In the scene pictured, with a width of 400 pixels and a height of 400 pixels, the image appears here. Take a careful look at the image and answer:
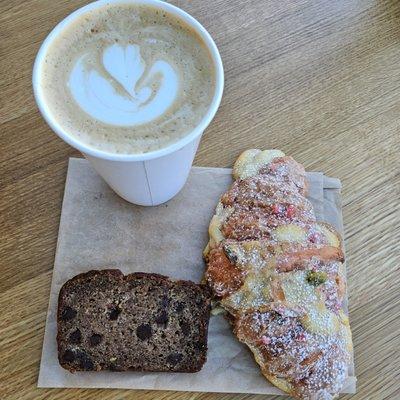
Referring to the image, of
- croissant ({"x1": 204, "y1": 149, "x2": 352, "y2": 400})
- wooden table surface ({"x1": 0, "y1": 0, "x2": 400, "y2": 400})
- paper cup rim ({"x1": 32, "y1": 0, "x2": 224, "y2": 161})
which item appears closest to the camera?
paper cup rim ({"x1": 32, "y1": 0, "x2": 224, "y2": 161})

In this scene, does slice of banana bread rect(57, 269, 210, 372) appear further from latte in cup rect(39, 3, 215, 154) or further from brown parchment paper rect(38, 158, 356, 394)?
latte in cup rect(39, 3, 215, 154)

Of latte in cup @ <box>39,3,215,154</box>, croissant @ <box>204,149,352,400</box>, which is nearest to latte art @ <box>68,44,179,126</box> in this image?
latte in cup @ <box>39,3,215,154</box>

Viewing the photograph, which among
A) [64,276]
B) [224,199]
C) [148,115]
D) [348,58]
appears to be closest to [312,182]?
[224,199]

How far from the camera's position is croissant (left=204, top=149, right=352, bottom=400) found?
1079 mm

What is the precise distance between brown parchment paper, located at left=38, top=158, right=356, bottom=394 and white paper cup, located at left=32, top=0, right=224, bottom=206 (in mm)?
98

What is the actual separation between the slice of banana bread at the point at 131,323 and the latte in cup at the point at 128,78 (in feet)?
1.15

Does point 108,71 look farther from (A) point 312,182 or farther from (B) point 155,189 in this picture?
(A) point 312,182

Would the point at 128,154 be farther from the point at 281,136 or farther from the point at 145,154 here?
the point at 281,136

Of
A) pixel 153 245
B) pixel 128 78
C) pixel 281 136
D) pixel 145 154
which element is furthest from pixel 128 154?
pixel 281 136

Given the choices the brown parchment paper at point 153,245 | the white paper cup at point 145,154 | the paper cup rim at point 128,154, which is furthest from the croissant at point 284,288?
the paper cup rim at point 128,154

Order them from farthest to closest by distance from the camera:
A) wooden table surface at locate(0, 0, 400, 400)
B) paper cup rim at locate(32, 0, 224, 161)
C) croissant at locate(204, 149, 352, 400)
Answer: wooden table surface at locate(0, 0, 400, 400) → croissant at locate(204, 149, 352, 400) → paper cup rim at locate(32, 0, 224, 161)

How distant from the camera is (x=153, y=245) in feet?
3.99

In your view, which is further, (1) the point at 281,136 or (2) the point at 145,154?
(1) the point at 281,136

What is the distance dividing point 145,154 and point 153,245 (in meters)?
0.35
